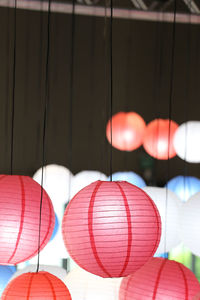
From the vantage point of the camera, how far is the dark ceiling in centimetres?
476

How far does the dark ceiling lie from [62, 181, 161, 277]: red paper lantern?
3214mm

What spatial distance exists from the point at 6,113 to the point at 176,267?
10.6 feet

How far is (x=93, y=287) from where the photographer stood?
1.72 metres

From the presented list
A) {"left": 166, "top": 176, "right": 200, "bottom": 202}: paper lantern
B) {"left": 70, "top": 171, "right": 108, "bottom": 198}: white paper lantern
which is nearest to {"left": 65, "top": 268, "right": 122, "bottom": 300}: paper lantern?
{"left": 70, "top": 171, "right": 108, "bottom": 198}: white paper lantern

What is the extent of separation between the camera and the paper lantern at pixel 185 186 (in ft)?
11.6

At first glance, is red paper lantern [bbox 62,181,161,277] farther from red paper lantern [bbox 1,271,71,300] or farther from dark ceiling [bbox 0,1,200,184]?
dark ceiling [bbox 0,1,200,184]

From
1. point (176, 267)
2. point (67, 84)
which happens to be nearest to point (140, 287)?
point (176, 267)

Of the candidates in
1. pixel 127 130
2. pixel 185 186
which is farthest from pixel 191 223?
pixel 127 130

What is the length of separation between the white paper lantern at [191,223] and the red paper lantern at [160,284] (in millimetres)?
259

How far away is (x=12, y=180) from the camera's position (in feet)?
4.79

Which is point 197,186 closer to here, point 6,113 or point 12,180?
point 6,113

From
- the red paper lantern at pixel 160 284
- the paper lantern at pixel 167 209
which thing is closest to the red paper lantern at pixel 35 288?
the red paper lantern at pixel 160 284

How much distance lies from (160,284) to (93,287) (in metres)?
0.27

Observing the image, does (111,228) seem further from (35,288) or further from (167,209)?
(167,209)
